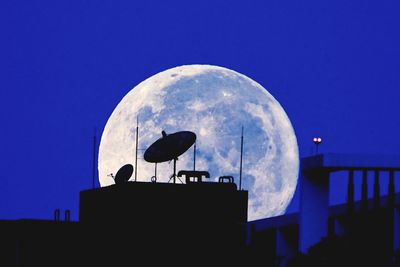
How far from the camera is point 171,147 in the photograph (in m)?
36.1

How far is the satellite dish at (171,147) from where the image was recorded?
3581cm

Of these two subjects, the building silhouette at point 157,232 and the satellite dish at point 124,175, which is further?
the satellite dish at point 124,175

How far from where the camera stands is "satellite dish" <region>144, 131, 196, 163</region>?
35.8 meters

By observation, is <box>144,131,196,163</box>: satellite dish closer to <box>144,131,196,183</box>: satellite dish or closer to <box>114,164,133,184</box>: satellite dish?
<box>144,131,196,183</box>: satellite dish

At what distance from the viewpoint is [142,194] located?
1630 inches

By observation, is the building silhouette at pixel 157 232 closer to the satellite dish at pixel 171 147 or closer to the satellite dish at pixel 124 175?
the satellite dish at pixel 124 175

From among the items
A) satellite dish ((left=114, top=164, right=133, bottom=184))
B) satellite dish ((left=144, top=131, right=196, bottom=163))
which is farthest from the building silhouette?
satellite dish ((left=144, top=131, right=196, bottom=163))

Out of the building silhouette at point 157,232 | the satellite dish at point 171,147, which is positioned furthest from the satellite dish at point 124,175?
the satellite dish at point 171,147

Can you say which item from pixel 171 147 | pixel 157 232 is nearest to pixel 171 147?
pixel 171 147

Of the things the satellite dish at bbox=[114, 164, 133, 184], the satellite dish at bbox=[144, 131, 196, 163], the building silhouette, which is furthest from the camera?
the satellite dish at bbox=[114, 164, 133, 184]

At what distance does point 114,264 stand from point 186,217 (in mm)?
2614
